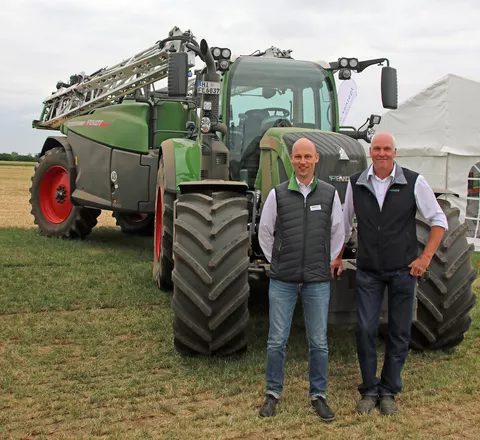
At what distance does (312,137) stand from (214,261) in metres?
1.49

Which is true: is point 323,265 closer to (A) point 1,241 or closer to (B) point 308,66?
(B) point 308,66

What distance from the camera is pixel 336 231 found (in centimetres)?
420

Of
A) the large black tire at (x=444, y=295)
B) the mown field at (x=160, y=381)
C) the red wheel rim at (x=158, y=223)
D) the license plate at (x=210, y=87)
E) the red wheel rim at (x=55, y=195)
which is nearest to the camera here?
the mown field at (x=160, y=381)

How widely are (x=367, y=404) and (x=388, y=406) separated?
127 millimetres

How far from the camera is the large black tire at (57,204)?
1122cm

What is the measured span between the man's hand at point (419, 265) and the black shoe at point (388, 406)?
797mm

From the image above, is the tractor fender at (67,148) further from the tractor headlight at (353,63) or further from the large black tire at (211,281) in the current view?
the large black tire at (211,281)

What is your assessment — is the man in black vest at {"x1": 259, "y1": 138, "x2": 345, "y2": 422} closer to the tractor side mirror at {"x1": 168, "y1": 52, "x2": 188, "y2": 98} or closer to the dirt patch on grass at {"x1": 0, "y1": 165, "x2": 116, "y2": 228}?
the tractor side mirror at {"x1": 168, "y1": 52, "x2": 188, "y2": 98}

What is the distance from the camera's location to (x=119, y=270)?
8742 mm

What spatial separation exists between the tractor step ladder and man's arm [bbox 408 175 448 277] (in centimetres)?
615

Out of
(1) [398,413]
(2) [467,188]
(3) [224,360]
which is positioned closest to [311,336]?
(1) [398,413]

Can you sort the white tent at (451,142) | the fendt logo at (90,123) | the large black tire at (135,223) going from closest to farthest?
the fendt logo at (90,123) < the white tent at (451,142) < the large black tire at (135,223)

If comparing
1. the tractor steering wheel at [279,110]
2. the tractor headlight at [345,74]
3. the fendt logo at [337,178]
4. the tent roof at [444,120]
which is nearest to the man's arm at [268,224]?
the fendt logo at [337,178]

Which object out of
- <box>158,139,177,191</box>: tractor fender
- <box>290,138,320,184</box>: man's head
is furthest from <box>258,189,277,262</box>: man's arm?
<box>158,139,177,191</box>: tractor fender
